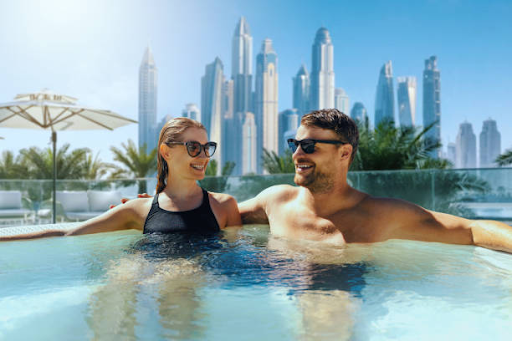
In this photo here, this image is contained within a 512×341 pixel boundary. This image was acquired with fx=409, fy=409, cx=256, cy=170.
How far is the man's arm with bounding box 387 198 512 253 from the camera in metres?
2.73

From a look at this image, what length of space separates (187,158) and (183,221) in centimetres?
46

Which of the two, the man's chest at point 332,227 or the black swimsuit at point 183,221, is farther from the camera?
the black swimsuit at point 183,221

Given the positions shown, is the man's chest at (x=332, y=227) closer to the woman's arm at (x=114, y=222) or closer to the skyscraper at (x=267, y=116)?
the woman's arm at (x=114, y=222)

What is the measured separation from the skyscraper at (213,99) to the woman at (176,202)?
157308 mm

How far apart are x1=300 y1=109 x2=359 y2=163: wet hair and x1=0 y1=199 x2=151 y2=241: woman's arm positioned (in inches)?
57.3

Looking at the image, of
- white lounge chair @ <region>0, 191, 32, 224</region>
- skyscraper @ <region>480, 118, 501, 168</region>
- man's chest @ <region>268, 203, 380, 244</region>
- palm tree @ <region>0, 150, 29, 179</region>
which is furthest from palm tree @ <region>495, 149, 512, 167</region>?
skyscraper @ <region>480, 118, 501, 168</region>

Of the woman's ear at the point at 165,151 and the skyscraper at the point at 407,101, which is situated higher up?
the skyscraper at the point at 407,101

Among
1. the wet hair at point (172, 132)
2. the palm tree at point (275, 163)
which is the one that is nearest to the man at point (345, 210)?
the wet hair at point (172, 132)

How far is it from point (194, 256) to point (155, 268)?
298 mm

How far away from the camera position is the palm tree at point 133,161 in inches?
1070

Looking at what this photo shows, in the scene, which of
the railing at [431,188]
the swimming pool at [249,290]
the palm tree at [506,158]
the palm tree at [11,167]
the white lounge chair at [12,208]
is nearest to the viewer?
the swimming pool at [249,290]

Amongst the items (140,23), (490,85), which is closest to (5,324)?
(140,23)

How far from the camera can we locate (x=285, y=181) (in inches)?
392

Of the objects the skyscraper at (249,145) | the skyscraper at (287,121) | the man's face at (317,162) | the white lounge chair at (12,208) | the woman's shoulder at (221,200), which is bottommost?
the white lounge chair at (12,208)
